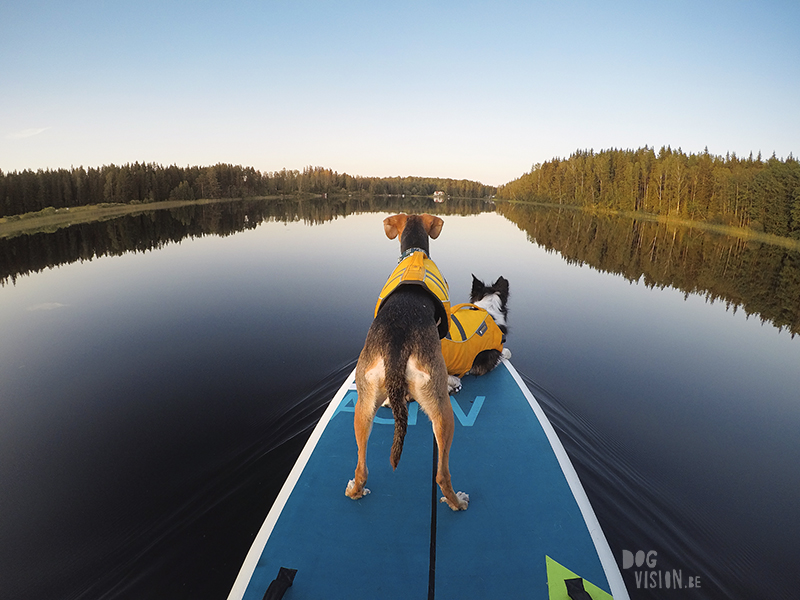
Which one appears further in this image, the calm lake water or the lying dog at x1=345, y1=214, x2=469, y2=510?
the calm lake water

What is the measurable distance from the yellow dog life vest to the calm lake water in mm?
2638

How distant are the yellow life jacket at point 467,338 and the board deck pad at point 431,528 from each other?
3.50 feet

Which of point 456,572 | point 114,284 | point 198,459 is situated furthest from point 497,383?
point 114,284

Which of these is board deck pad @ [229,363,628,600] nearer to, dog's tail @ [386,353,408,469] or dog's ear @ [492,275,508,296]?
dog's tail @ [386,353,408,469]

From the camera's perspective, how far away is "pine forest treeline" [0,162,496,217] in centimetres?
6216

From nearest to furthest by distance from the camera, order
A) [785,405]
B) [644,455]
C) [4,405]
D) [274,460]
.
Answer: [274,460]
[644,455]
[4,405]
[785,405]

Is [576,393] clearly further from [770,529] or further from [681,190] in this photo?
[681,190]

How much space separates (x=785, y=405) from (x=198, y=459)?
9920 mm

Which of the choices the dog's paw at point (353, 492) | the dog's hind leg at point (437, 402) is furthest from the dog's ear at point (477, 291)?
the dog's paw at point (353, 492)

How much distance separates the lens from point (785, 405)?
6.69 meters

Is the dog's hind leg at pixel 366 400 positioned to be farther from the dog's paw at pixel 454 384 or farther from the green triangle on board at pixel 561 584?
the dog's paw at pixel 454 384

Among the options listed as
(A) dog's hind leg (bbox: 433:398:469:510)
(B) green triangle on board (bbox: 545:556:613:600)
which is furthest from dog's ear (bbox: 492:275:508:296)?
(B) green triangle on board (bbox: 545:556:613:600)

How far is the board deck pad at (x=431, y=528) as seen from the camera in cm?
254

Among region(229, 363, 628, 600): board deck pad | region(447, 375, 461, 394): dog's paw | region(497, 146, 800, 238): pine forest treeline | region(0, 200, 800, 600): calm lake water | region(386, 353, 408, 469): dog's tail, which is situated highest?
region(497, 146, 800, 238): pine forest treeline
